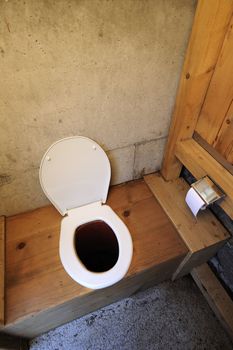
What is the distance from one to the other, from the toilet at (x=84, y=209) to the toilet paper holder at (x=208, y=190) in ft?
1.44

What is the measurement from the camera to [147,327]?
1239mm

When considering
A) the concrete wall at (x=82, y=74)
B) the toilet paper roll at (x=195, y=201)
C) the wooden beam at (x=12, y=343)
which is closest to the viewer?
the concrete wall at (x=82, y=74)

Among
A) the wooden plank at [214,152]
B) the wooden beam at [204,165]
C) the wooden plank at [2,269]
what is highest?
the wooden plank at [214,152]

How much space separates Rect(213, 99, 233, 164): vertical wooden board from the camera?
2.90ft

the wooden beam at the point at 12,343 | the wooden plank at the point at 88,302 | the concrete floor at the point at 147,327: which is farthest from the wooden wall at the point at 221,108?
the wooden beam at the point at 12,343

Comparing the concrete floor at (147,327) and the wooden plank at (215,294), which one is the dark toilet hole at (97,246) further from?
the wooden plank at (215,294)

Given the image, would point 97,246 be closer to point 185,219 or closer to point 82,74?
point 185,219

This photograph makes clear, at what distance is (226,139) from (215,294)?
0.94 metres

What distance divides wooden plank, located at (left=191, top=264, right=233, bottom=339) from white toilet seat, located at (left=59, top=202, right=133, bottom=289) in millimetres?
590

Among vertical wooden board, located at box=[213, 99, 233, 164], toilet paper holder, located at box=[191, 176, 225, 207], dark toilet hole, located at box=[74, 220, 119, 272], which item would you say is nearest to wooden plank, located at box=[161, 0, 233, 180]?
Answer: vertical wooden board, located at box=[213, 99, 233, 164]

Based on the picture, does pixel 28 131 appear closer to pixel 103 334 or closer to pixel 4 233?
pixel 4 233

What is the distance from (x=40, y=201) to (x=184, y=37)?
3.69ft

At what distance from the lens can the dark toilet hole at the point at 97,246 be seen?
1.25 m

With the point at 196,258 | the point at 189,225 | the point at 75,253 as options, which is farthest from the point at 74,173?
the point at 196,258
